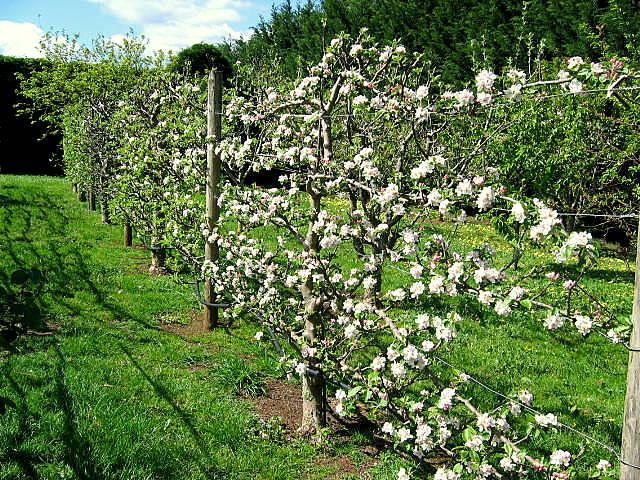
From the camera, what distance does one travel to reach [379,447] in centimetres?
369

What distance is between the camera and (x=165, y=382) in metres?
4.23

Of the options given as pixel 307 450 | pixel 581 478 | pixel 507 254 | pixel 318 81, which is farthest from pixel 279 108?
pixel 507 254

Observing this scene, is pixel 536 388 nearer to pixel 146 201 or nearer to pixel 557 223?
pixel 557 223

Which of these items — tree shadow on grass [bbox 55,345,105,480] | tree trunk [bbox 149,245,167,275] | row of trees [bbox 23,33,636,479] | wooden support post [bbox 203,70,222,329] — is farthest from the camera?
tree trunk [bbox 149,245,167,275]

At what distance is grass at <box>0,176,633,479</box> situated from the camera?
3273mm

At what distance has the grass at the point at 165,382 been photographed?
3.27 metres

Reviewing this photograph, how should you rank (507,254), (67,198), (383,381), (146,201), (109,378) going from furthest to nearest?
(67,198) < (507,254) < (146,201) < (109,378) < (383,381)

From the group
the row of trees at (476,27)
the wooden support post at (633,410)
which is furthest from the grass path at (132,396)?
the row of trees at (476,27)

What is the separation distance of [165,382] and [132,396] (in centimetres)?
32

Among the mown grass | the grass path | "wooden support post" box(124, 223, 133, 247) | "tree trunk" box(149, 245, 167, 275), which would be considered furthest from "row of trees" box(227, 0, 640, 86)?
the grass path

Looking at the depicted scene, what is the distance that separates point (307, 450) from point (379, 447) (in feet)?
1.52

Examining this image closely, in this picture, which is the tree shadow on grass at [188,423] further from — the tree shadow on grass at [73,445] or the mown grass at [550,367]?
the mown grass at [550,367]

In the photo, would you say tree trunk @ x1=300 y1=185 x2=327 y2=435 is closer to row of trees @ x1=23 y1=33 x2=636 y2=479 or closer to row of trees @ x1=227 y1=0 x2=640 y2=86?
row of trees @ x1=23 y1=33 x2=636 y2=479

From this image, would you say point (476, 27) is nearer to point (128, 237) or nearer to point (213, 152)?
point (128, 237)
